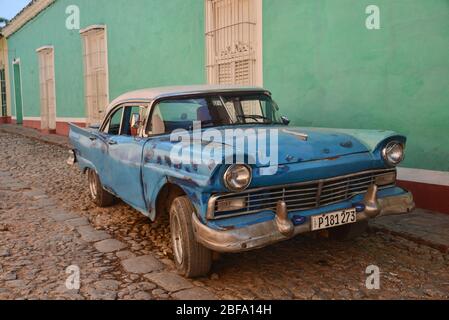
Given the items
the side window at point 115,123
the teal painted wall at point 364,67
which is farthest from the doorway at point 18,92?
the side window at point 115,123

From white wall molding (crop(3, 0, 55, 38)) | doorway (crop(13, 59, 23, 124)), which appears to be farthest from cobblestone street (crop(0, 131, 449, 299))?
doorway (crop(13, 59, 23, 124))

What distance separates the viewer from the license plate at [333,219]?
10.2ft

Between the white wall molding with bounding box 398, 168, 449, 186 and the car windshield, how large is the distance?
1896mm

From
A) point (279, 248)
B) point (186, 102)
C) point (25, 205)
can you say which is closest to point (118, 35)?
point (25, 205)

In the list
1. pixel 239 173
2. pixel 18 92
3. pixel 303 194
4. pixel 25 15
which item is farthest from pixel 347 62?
pixel 18 92

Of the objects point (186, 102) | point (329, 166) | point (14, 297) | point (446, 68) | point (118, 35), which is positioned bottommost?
point (14, 297)

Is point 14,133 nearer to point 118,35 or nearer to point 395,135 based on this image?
point 118,35

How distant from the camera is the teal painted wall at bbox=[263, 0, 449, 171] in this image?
4.72 m

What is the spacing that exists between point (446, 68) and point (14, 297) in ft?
14.6

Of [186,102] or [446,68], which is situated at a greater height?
[446,68]

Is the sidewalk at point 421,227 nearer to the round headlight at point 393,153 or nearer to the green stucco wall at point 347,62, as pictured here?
the green stucco wall at point 347,62

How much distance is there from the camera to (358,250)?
12.7ft

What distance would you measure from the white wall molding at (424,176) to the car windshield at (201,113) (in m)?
1.90

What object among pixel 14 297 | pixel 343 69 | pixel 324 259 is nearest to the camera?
pixel 14 297
